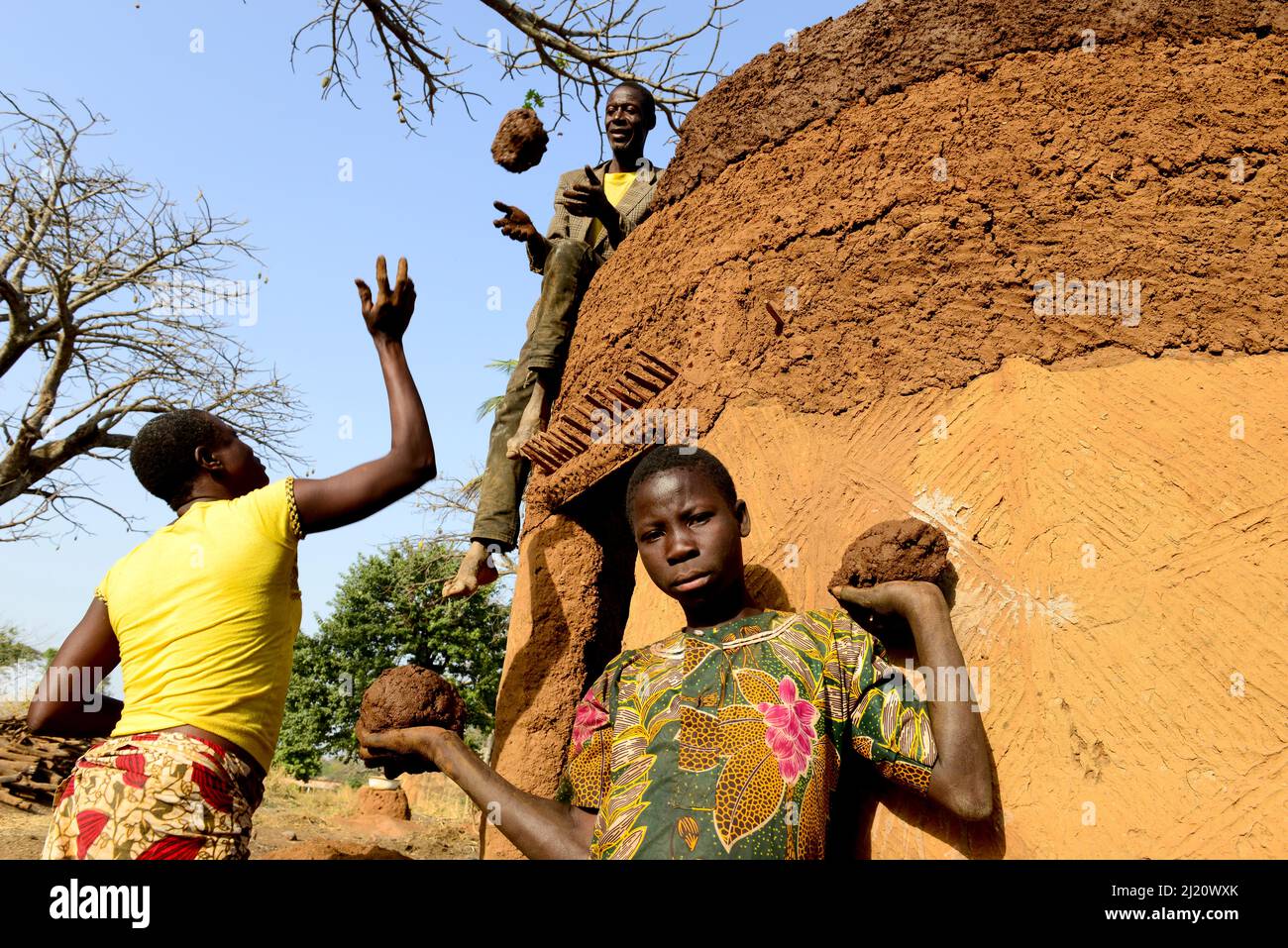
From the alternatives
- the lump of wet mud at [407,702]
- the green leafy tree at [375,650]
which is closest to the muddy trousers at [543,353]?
the lump of wet mud at [407,702]

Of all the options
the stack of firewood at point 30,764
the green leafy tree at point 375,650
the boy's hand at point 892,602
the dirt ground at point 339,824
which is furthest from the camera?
the green leafy tree at point 375,650

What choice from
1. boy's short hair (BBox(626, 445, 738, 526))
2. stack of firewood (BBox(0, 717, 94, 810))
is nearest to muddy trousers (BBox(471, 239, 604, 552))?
boy's short hair (BBox(626, 445, 738, 526))

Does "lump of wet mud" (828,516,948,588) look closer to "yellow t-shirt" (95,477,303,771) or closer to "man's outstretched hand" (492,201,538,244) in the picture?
"yellow t-shirt" (95,477,303,771)

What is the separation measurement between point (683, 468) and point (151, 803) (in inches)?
54.9

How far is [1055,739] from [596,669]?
266 centimetres

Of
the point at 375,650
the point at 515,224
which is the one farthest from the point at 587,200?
the point at 375,650

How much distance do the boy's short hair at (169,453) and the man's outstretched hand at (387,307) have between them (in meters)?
0.47

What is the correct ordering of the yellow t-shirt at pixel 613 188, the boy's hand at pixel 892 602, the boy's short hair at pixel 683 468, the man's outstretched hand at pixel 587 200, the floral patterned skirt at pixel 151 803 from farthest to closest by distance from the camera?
the yellow t-shirt at pixel 613 188 → the man's outstretched hand at pixel 587 200 → the boy's short hair at pixel 683 468 → the boy's hand at pixel 892 602 → the floral patterned skirt at pixel 151 803

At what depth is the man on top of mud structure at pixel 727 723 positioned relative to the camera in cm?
222

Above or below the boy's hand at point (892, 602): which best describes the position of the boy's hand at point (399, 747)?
below

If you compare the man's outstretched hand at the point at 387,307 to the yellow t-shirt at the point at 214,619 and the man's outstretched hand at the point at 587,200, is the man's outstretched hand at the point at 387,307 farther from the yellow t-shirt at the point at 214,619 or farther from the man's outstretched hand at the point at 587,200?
the man's outstretched hand at the point at 587,200

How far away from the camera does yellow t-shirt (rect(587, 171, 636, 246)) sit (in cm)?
495
